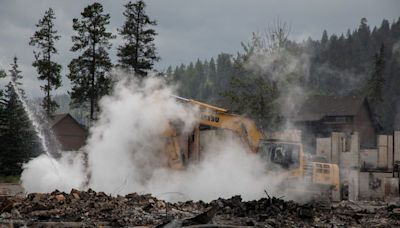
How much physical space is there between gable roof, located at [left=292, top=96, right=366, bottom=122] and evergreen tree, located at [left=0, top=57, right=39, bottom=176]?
3046 centimetres

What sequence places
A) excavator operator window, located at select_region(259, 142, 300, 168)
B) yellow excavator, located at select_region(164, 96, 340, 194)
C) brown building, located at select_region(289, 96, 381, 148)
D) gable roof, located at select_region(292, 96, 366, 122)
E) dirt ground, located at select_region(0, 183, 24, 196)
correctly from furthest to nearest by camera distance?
gable roof, located at select_region(292, 96, 366, 122), brown building, located at select_region(289, 96, 381, 148), excavator operator window, located at select_region(259, 142, 300, 168), yellow excavator, located at select_region(164, 96, 340, 194), dirt ground, located at select_region(0, 183, 24, 196)

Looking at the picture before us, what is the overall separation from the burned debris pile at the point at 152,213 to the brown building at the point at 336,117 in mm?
43190

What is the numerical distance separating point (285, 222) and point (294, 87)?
73.5ft

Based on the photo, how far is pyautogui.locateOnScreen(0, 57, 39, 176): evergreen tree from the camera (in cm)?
3572

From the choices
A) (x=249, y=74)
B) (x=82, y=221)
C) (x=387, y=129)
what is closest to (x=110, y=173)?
(x=82, y=221)

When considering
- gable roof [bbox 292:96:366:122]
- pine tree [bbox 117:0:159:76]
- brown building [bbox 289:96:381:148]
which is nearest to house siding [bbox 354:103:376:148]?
brown building [bbox 289:96:381:148]

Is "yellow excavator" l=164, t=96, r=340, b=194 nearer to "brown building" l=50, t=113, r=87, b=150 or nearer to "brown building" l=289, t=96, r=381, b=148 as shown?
"brown building" l=289, t=96, r=381, b=148

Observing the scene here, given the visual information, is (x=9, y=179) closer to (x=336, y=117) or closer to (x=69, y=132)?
(x=69, y=132)

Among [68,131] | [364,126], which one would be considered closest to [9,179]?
[68,131]

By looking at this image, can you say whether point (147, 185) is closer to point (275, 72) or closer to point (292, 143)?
point (292, 143)

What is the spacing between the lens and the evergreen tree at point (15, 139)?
35719 mm

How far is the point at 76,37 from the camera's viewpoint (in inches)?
1531

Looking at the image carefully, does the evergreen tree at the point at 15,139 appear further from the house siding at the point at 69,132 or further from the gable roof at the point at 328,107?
the gable roof at the point at 328,107

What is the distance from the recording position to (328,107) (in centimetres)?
5956
